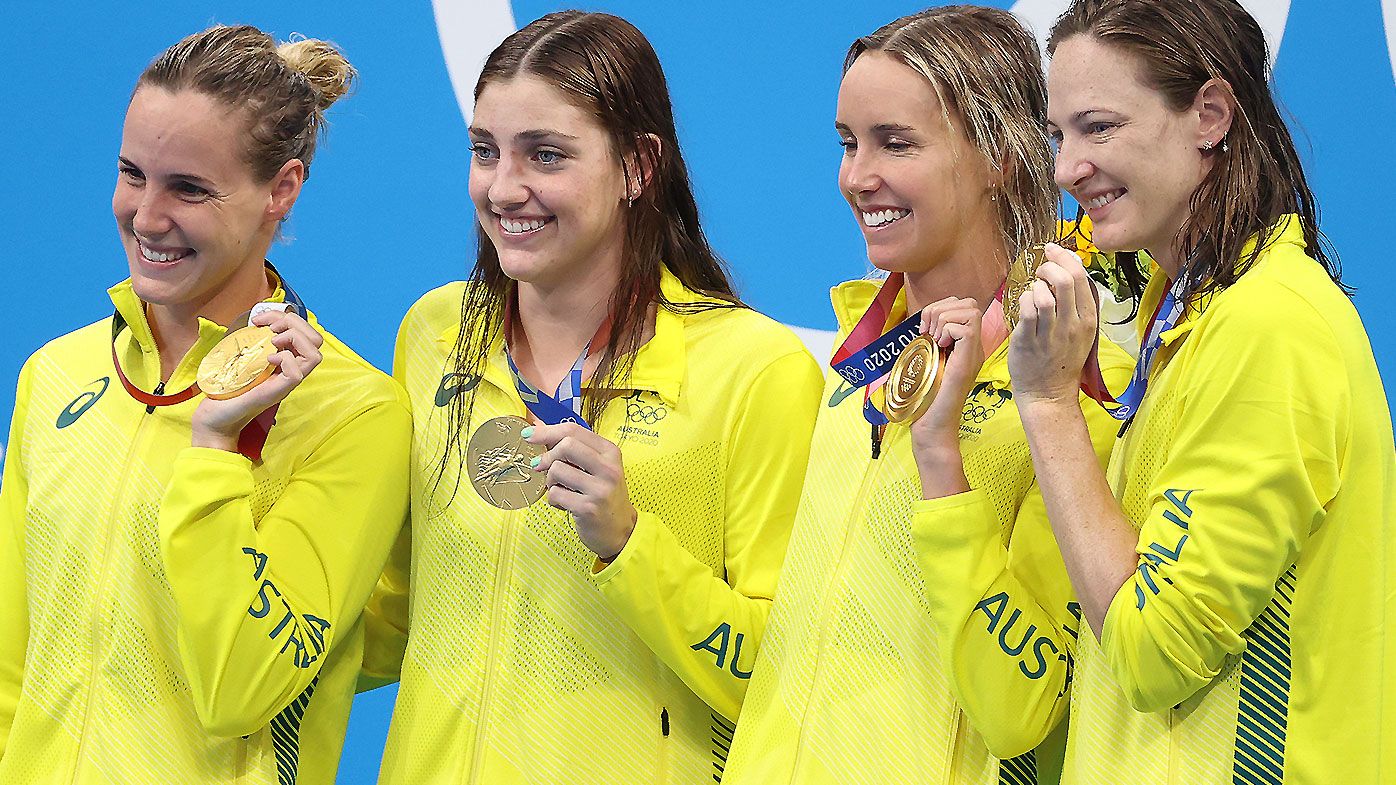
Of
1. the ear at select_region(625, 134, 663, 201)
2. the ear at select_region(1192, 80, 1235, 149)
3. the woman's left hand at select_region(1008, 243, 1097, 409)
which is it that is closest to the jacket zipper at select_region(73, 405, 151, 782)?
the ear at select_region(625, 134, 663, 201)

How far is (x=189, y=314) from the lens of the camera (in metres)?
2.49

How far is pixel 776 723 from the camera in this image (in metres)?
2.22

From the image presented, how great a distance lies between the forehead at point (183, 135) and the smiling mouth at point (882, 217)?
2.87 ft

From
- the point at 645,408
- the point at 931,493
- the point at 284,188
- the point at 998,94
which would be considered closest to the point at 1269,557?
the point at 931,493

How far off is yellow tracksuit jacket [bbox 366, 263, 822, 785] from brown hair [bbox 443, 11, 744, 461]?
5 cm

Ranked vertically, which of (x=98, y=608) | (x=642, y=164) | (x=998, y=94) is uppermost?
(x=998, y=94)

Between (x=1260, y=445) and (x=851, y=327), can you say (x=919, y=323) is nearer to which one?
(x=851, y=327)

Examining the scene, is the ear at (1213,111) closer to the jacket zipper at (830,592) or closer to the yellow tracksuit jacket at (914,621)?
the yellow tracksuit jacket at (914,621)

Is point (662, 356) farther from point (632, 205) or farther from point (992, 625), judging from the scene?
point (992, 625)

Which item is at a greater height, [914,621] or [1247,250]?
[1247,250]

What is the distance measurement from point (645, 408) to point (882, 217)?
16.1 inches

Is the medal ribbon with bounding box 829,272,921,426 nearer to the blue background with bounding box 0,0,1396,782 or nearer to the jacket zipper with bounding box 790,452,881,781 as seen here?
the jacket zipper with bounding box 790,452,881,781

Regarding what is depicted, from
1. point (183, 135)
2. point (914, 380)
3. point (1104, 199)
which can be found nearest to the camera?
point (1104, 199)

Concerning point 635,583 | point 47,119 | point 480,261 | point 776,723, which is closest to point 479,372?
point 480,261
